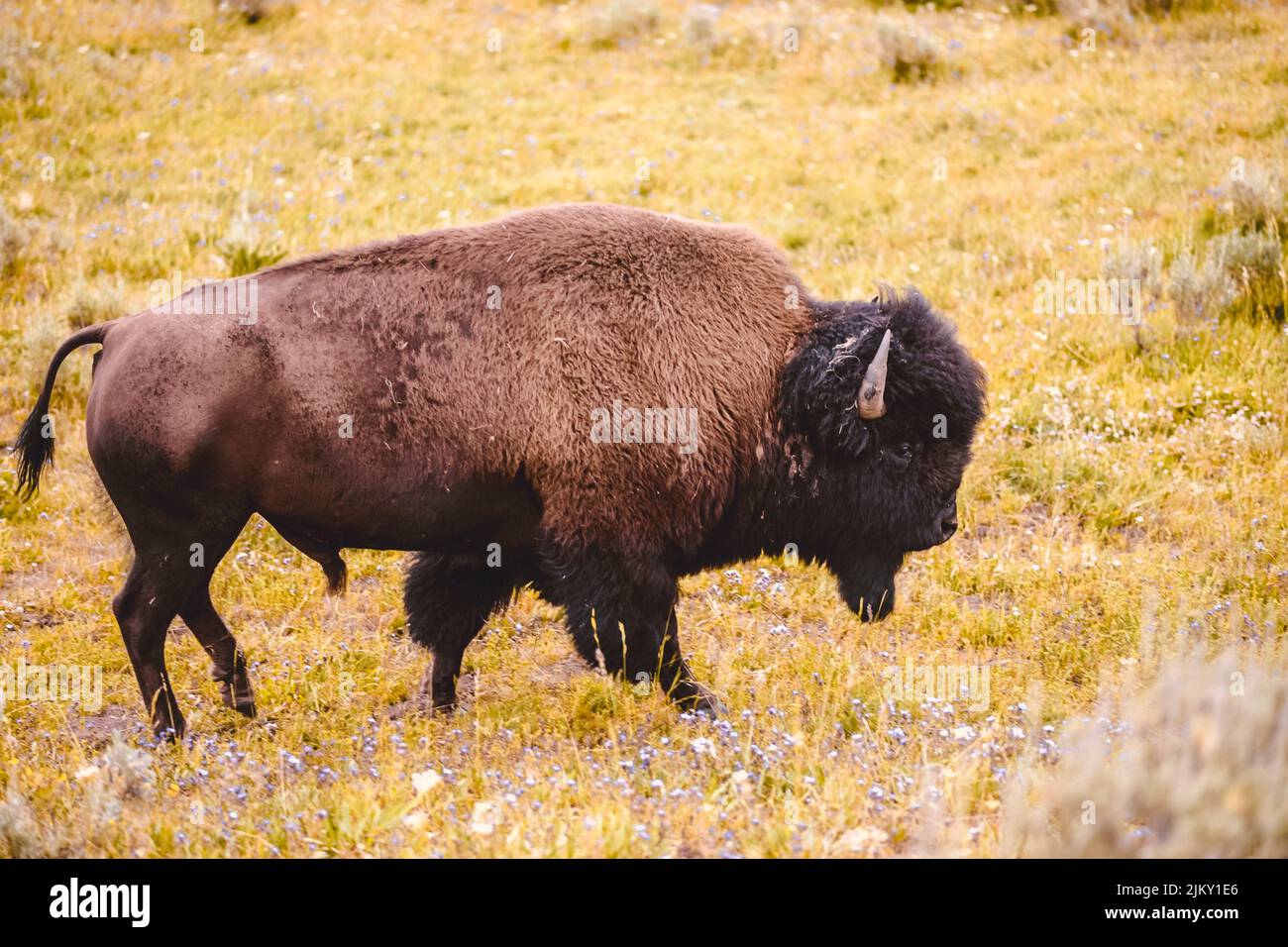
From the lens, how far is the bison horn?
13.2ft

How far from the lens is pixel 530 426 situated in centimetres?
382

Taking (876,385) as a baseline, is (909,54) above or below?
above

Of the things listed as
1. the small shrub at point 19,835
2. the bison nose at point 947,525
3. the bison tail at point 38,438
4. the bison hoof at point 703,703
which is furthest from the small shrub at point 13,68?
the bison nose at point 947,525

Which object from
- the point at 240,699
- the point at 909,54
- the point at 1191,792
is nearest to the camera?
the point at 1191,792

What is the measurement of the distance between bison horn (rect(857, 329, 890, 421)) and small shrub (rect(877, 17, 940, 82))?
979 cm

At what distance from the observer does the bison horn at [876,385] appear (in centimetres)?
402

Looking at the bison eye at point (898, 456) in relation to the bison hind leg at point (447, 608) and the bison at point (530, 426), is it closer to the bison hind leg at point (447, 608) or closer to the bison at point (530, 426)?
the bison at point (530, 426)

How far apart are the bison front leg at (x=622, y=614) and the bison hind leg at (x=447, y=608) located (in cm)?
40

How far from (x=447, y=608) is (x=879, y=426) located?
6.39 feet

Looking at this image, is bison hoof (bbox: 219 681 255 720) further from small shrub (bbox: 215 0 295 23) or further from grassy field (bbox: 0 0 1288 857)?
small shrub (bbox: 215 0 295 23)

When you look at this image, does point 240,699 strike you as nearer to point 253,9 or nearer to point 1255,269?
point 1255,269

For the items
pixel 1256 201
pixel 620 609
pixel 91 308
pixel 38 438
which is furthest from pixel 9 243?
pixel 1256 201

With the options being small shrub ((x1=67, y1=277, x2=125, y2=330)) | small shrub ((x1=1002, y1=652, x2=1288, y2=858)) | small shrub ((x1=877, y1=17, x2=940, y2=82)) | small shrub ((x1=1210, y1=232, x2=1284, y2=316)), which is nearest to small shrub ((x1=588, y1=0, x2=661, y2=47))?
small shrub ((x1=877, y1=17, x2=940, y2=82))
